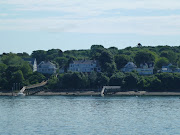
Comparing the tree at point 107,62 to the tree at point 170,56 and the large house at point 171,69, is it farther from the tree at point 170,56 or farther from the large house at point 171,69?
the tree at point 170,56

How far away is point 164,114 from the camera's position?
71.6 m

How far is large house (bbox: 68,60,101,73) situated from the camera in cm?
15199

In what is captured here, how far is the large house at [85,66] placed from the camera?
151988 millimetres

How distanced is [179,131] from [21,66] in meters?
94.2

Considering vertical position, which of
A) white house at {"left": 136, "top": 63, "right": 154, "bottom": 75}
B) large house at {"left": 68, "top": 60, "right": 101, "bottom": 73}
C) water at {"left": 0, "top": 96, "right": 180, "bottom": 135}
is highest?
large house at {"left": 68, "top": 60, "right": 101, "bottom": 73}

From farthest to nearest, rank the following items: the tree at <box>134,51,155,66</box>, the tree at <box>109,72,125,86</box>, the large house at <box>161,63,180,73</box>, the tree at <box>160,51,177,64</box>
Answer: the tree at <box>160,51,177,64</box> → the tree at <box>134,51,155,66</box> → the large house at <box>161,63,180,73</box> → the tree at <box>109,72,125,86</box>

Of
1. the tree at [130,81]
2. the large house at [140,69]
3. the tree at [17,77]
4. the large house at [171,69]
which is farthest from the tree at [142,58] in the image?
the tree at [17,77]

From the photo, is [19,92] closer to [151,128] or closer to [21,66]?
[21,66]

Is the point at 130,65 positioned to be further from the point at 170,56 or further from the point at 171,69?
the point at 170,56

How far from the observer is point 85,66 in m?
154

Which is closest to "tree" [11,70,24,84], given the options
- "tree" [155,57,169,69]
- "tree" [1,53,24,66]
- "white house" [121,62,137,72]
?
"tree" [1,53,24,66]

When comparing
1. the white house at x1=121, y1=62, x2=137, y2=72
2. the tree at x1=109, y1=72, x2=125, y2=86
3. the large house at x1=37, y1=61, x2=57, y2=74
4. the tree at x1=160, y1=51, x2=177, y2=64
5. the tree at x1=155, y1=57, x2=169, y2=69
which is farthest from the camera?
the tree at x1=160, y1=51, x2=177, y2=64

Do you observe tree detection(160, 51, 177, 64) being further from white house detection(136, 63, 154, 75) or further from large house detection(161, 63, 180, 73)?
white house detection(136, 63, 154, 75)

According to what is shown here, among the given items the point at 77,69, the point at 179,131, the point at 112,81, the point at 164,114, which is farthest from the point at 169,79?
the point at 179,131
